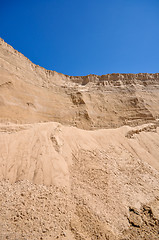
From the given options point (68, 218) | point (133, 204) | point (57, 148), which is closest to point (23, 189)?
point (68, 218)

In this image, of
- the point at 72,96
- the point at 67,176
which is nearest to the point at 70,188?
the point at 67,176

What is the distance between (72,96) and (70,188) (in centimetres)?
1277

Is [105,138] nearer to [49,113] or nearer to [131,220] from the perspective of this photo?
[131,220]

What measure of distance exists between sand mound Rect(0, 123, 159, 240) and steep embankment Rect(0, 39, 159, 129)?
6029 millimetres

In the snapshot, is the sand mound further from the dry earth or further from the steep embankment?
the steep embankment

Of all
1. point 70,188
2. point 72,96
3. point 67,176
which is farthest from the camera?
point 72,96

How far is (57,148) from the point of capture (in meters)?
6.15

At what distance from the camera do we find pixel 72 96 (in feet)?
53.8

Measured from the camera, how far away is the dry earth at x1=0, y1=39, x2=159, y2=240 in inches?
142

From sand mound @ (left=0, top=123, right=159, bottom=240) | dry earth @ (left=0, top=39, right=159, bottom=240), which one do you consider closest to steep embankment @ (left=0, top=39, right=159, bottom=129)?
dry earth @ (left=0, top=39, right=159, bottom=240)

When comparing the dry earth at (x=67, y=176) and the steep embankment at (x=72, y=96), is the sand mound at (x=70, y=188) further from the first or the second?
the steep embankment at (x=72, y=96)

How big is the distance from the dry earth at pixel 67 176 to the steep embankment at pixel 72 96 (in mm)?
119

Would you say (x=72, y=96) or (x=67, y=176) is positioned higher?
(x=72, y=96)

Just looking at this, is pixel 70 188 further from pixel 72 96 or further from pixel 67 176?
pixel 72 96
